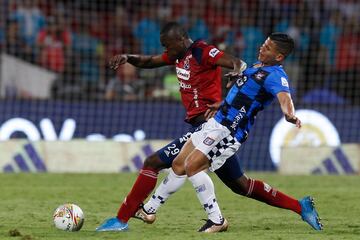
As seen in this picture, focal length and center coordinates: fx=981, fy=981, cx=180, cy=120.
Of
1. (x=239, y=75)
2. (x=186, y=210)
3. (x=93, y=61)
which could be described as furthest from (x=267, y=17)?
(x=239, y=75)

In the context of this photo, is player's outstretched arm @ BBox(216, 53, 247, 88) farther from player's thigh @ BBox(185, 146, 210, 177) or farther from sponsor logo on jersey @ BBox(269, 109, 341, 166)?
sponsor logo on jersey @ BBox(269, 109, 341, 166)

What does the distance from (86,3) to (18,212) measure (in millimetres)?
10187

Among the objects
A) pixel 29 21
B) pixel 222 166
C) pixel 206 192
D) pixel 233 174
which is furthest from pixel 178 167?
→ pixel 29 21

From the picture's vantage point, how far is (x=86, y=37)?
20406 mm

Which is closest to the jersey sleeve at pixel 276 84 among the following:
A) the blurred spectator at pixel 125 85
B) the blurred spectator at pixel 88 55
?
the blurred spectator at pixel 125 85

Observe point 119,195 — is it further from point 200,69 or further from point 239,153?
point 239,153

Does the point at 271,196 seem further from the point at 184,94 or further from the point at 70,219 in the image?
the point at 70,219

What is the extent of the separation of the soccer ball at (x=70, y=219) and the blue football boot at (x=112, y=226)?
0.19 meters

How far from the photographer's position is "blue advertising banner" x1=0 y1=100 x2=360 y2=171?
55.9 ft

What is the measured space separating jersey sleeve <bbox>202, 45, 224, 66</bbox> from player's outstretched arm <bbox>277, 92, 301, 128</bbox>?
90 centimetres

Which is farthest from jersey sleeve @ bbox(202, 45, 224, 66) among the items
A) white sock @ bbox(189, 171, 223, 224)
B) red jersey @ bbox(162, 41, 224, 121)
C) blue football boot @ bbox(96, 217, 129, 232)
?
blue football boot @ bbox(96, 217, 129, 232)

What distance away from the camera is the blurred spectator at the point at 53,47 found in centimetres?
1964

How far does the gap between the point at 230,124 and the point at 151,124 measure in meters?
8.48

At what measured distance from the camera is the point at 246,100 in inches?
356
